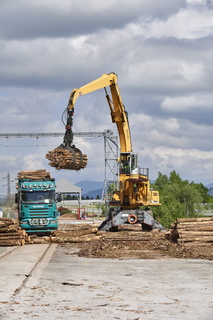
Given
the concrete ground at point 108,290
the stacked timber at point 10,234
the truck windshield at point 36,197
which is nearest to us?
the concrete ground at point 108,290

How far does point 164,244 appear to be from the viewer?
27.8 meters

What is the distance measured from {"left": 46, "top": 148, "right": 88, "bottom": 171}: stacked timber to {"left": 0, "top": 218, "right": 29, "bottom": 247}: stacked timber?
23.3ft

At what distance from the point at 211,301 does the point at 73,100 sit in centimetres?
2530

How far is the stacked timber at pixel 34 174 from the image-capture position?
127 feet

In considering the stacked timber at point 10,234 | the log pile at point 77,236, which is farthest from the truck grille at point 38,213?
the stacked timber at point 10,234

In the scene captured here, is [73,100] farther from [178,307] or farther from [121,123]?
[178,307]

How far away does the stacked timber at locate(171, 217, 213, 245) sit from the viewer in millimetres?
26516

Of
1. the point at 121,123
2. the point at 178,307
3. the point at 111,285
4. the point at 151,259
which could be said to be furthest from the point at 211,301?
the point at 121,123

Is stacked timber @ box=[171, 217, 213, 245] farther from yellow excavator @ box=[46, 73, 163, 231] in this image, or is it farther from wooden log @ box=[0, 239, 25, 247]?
yellow excavator @ box=[46, 73, 163, 231]

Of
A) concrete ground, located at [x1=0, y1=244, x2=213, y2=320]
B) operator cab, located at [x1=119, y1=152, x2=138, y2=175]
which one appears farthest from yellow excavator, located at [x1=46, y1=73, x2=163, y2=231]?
concrete ground, located at [x1=0, y1=244, x2=213, y2=320]

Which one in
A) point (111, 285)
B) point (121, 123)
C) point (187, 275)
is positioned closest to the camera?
point (111, 285)

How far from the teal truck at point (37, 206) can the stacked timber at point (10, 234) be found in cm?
366

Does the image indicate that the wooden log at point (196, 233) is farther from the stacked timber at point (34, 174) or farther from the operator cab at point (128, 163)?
the stacked timber at point (34, 174)

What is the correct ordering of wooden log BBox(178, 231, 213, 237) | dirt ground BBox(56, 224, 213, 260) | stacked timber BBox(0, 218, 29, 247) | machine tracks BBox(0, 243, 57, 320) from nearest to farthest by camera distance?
machine tracks BBox(0, 243, 57, 320) < dirt ground BBox(56, 224, 213, 260) < wooden log BBox(178, 231, 213, 237) < stacked timber BBox(0, 218, 29, 247)
